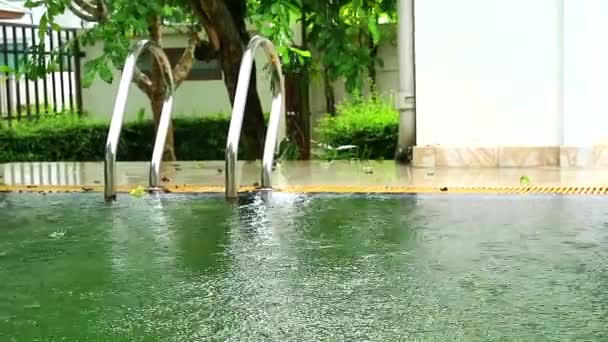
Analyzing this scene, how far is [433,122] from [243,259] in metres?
2.83

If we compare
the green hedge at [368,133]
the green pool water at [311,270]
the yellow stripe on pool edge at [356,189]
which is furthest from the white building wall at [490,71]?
the green hedge at [368,133]

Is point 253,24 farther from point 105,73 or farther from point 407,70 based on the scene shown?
point 407,70

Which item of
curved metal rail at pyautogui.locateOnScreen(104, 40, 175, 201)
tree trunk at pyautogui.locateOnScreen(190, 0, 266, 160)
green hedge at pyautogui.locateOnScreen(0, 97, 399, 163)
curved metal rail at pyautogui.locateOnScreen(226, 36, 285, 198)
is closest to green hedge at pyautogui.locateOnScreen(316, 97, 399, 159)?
green hedge at pyautogui.locateOnScreen(0, 97, 399, 163)

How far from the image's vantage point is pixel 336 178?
5.36 metres

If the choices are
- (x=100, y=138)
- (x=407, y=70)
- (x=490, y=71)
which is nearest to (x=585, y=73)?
(x=490, y=71)

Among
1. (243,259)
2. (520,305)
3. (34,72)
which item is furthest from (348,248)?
(34,72)

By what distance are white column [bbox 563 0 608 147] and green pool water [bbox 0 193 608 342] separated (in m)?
1.37

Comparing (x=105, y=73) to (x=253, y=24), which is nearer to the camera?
(x=105, y=73)

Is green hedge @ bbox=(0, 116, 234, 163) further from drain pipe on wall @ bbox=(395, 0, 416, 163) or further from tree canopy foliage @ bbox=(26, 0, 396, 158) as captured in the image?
drain pipe on wall @ bbox=(395, 0, 416, 163)

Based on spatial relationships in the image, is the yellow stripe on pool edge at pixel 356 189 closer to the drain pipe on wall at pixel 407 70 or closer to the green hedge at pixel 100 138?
the drain pipe on wall at pixel 407 70

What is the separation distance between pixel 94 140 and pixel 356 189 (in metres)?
6.51

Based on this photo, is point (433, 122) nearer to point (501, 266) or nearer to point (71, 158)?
point (501, 266)

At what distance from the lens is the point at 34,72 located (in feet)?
25.8

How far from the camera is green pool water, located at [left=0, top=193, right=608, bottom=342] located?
7.48 ft
